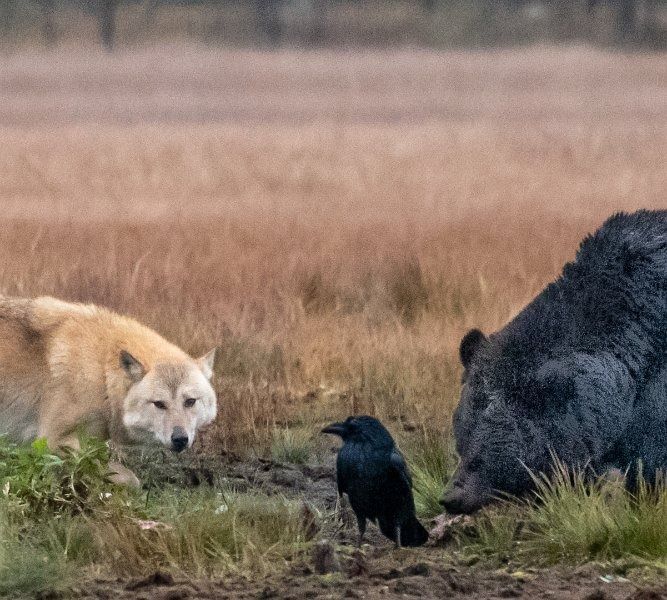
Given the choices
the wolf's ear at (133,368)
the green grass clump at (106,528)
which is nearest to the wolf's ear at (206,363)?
the wolf's ear at (133,368)

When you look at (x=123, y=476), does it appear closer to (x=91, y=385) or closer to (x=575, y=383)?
(x=91, y=385)

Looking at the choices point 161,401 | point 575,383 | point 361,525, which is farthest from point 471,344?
point 161,401

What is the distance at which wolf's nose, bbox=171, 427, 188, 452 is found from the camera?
7.23 meters

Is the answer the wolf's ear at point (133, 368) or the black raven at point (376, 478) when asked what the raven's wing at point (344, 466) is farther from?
the wolf's ear at point (133, 368)

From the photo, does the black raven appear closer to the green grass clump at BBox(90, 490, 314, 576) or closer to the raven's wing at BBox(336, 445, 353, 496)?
the raven's wing at BBox(336, 445, 353, 496)

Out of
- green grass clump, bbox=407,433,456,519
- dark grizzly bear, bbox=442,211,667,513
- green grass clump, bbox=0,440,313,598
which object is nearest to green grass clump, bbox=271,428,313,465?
green grass clump, bbox=407,433,456,519

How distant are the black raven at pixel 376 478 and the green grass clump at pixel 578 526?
268mm

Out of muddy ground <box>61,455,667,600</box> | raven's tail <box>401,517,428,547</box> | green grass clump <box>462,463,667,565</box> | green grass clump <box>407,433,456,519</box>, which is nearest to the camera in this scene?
muddy ground <box>61,455,667,600</box>

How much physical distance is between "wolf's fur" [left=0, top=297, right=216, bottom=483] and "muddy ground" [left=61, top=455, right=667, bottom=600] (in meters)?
1.49

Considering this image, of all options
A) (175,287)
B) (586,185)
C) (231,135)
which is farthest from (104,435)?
(231,135)

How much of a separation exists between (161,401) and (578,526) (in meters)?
2.25

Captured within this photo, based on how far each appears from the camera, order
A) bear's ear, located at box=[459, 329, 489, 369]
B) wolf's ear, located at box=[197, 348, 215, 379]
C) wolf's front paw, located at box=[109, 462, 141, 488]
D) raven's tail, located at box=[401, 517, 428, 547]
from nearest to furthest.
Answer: raven's tail, located at box=[401, 517, 428, 547] → bear's ear, located at box=[459, 329, 489, 369] → wolf's front paw, located at box=[109, 462, 141, 488] → wolf's ear, located at box=[197, 348, 215, 379]

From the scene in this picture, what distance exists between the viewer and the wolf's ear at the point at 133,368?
24.3 feet

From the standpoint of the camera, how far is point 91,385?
760 cm
